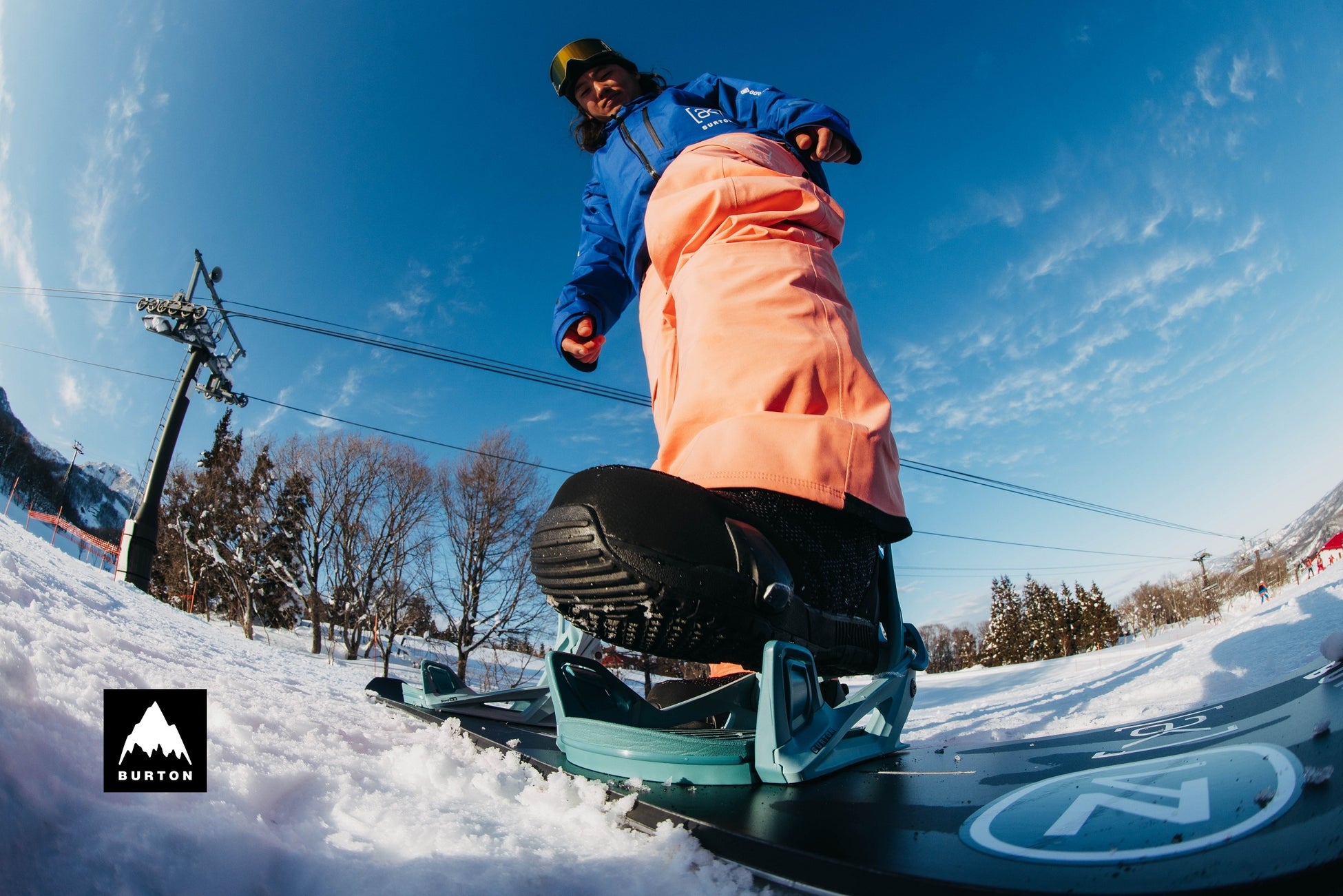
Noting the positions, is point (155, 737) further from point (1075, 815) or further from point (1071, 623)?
point (1071, 623)

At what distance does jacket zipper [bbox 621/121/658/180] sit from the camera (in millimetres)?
1254

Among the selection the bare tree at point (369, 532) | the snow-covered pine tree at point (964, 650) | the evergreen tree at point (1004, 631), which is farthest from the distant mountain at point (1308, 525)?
the bare tree at point (369, 532)

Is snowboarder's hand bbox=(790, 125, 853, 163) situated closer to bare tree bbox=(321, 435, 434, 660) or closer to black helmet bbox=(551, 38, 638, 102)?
black helmet bbox=(551, 38, 638, 102)

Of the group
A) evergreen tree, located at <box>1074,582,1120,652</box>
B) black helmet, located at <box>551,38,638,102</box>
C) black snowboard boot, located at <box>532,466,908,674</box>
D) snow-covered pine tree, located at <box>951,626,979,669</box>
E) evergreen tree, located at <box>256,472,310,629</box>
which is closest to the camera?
black snowboard boot, located at <box>532,466,908,674</box>

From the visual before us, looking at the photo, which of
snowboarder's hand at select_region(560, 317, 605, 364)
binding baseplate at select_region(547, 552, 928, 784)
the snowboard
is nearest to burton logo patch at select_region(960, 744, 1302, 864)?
the snowboard

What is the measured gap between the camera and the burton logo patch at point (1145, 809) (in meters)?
0.38

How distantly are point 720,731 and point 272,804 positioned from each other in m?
0.51

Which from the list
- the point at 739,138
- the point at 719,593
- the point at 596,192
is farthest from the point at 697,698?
the point at 596,192

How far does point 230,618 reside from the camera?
17859 millimetres

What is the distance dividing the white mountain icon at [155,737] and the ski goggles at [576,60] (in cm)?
162

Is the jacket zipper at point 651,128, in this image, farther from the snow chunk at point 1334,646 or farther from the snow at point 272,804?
the snow chunk at point 1334,646

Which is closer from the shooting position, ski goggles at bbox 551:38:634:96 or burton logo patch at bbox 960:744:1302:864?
burton logo patch at bbox 960:744:1302:864

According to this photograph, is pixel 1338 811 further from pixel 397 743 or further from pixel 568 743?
pixel 397 743

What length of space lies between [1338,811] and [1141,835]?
127 millimetres
